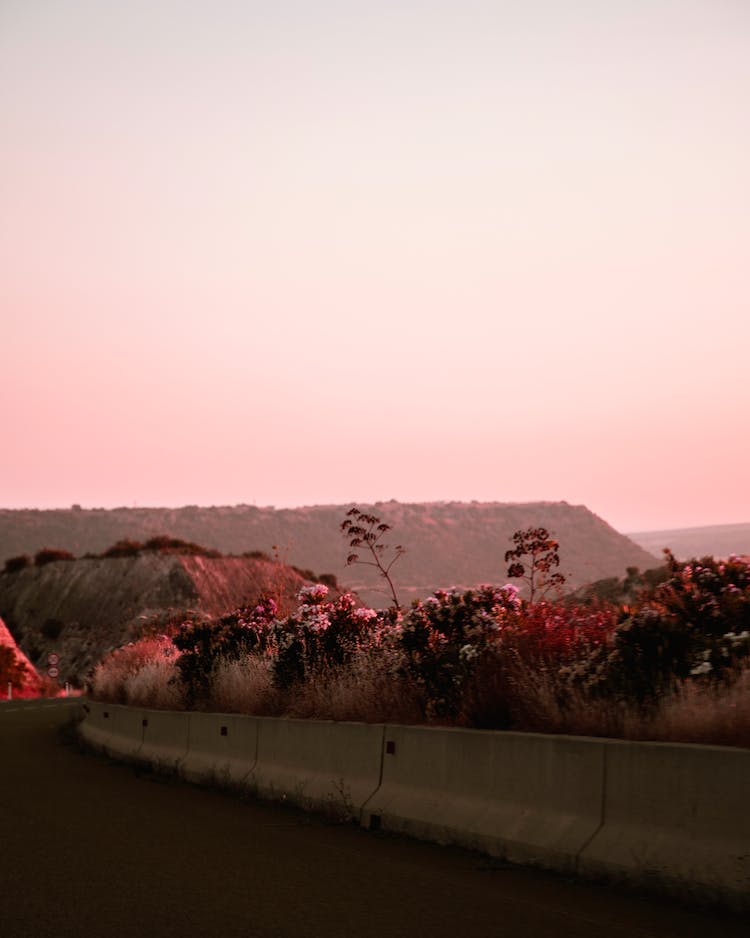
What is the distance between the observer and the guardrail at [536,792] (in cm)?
770

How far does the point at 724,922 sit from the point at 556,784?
194 centimetres

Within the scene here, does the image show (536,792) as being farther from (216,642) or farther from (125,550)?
(125,550)

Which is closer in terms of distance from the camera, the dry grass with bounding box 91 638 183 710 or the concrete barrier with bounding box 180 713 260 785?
the concrete barrier with bounding box 180 713 260 785

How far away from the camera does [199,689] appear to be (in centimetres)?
1805

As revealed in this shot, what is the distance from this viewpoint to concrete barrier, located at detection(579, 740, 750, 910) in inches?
296

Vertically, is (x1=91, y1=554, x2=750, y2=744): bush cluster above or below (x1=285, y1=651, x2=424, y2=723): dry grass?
above

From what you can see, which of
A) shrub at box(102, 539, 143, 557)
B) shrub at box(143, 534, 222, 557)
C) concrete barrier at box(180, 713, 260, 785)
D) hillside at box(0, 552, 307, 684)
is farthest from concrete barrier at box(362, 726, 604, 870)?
shrub at box(143, 534, 222, 557)

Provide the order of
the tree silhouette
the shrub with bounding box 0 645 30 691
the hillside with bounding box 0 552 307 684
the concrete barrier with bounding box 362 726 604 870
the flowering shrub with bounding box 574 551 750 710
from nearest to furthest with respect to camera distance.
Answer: the concrete barrier with bounding box 362 726 604 870, the flowering shrub with bounding box 574 551 750 710, the tree silhouette, the shrub with bounding box 0 645 30 691, the hillside with bounding box 0 552 307 684

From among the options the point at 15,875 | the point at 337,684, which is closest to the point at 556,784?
the point at 15,875

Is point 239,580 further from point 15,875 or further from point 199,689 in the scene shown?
point 15,875

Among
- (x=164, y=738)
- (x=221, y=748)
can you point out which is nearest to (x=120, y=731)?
(x=164, y=738)

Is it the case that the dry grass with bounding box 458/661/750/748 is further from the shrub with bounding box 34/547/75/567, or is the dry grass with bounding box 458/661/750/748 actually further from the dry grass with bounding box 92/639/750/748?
the shrub with bounding box 34/547/75/567

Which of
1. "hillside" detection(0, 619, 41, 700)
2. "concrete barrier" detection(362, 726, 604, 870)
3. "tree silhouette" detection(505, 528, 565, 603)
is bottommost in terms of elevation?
"hillside" detection(0, 619, 41, 700)

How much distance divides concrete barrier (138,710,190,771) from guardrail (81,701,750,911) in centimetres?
191
